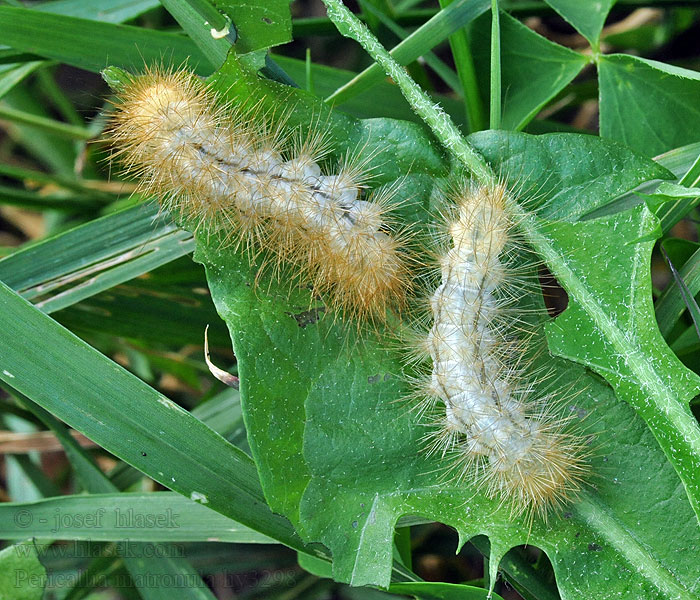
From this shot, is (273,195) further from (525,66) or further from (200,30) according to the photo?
(525,66)

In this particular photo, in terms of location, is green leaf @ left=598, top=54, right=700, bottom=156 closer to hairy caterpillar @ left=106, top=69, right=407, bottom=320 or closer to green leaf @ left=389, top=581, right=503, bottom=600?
hairy caterpillar @ left=106, top=69, right=407, bottom=320

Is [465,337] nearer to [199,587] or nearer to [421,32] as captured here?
[421,32]

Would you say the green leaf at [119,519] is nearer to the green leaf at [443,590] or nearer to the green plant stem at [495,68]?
the green leaf at [443,590]

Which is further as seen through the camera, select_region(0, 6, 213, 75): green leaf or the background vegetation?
select_region(0, 6, 213, 75): green leaf

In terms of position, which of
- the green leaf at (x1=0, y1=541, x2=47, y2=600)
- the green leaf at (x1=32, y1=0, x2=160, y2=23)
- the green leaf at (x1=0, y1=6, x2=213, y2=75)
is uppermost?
the green leaf at (x1=32, y1=0, x2=160, y2=23)

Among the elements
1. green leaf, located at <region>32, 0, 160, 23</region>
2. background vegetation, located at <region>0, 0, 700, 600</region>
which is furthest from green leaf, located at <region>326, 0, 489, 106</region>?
green leaf, located at <region>32, 0, 160, 23</region>

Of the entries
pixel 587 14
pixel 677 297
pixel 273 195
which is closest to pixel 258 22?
pixel 273 195

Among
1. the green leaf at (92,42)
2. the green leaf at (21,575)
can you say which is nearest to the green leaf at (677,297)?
the green leaf at (92,42)
